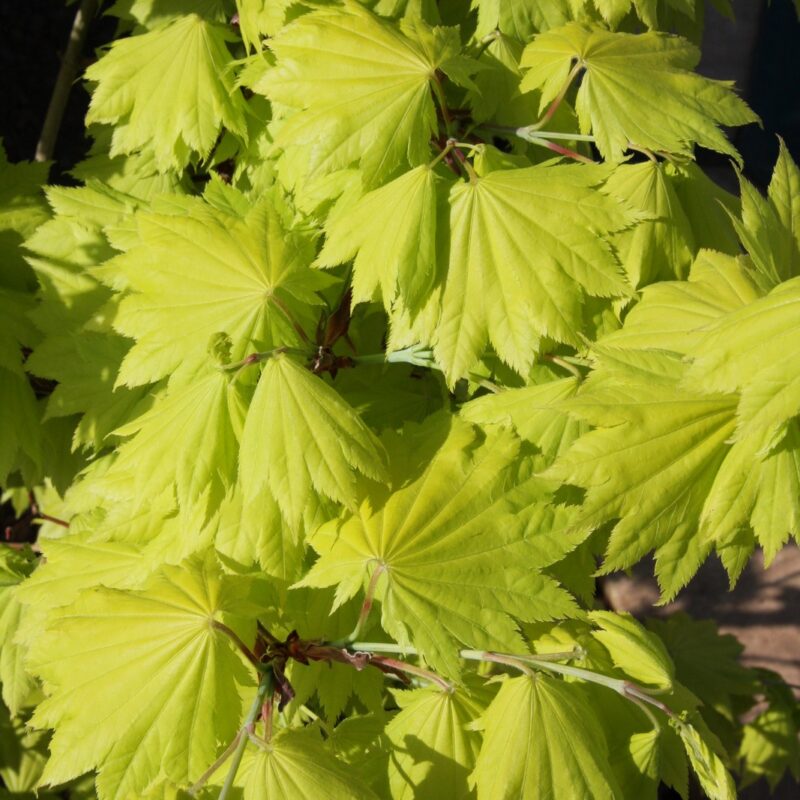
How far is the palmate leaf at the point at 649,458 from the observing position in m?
1.26

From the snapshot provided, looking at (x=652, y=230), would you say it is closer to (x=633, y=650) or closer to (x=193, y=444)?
(x=633, y=650)

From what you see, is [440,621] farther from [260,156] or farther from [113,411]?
[260,156]

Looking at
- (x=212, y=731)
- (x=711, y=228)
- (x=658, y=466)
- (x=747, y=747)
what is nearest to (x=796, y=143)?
(x=747, y=747)

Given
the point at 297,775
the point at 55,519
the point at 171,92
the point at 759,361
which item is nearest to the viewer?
the point at 759,361

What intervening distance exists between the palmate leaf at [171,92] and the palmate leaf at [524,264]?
0.76 metres

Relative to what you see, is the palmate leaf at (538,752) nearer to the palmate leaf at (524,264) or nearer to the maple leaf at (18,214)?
the palmate leaf at (524,264)

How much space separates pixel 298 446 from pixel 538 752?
596mm

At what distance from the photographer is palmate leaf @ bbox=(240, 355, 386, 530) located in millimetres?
1324

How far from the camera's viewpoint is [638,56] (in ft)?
5.08

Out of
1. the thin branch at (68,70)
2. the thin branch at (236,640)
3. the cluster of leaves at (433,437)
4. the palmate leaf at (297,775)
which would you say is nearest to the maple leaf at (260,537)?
the cluster of leaves at (433,437)

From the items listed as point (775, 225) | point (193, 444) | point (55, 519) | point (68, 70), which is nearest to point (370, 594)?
point (193, 444)

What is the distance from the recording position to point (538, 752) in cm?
130

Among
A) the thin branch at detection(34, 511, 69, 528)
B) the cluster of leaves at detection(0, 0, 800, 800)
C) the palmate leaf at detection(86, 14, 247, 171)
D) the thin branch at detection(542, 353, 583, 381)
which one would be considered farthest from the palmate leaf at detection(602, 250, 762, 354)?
the thin branch at detection(34, 511, 69, 528)

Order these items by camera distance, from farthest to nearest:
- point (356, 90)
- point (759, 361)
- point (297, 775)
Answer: point (356, 90) < point (297, 775) < point (759, 361)
